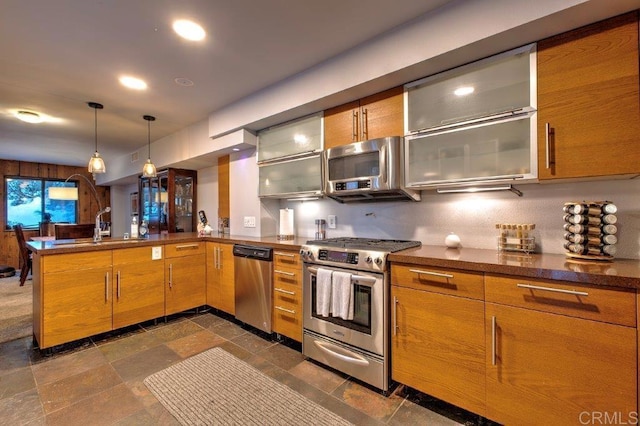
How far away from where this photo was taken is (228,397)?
1818mm

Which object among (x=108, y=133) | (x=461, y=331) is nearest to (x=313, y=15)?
(x=461, y=331)

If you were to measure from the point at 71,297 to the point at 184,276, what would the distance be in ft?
3.16

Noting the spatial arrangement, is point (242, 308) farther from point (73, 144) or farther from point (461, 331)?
point (73, 144)

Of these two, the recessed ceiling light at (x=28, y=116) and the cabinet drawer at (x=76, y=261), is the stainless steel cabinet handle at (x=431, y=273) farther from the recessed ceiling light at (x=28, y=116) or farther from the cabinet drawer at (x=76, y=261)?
the recessed ceiling light at (x=28, y=116)

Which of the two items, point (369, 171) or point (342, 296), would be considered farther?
point (369, 171)

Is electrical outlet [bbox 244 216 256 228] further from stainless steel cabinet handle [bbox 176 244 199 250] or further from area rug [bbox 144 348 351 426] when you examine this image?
area rug [bbox 144 348 351 426]

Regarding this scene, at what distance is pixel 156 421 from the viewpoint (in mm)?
1606

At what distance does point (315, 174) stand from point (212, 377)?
1.82 metres

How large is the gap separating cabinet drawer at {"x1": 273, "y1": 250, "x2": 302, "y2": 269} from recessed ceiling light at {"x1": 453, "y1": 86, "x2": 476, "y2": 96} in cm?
166

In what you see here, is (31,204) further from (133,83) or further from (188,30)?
(188,30)

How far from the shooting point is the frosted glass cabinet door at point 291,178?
2.70 metres

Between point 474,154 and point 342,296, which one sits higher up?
point 474,154

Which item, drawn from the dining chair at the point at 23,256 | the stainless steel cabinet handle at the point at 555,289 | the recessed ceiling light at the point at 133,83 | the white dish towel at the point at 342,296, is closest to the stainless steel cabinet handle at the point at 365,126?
the white dish towel at the point at 342,296
